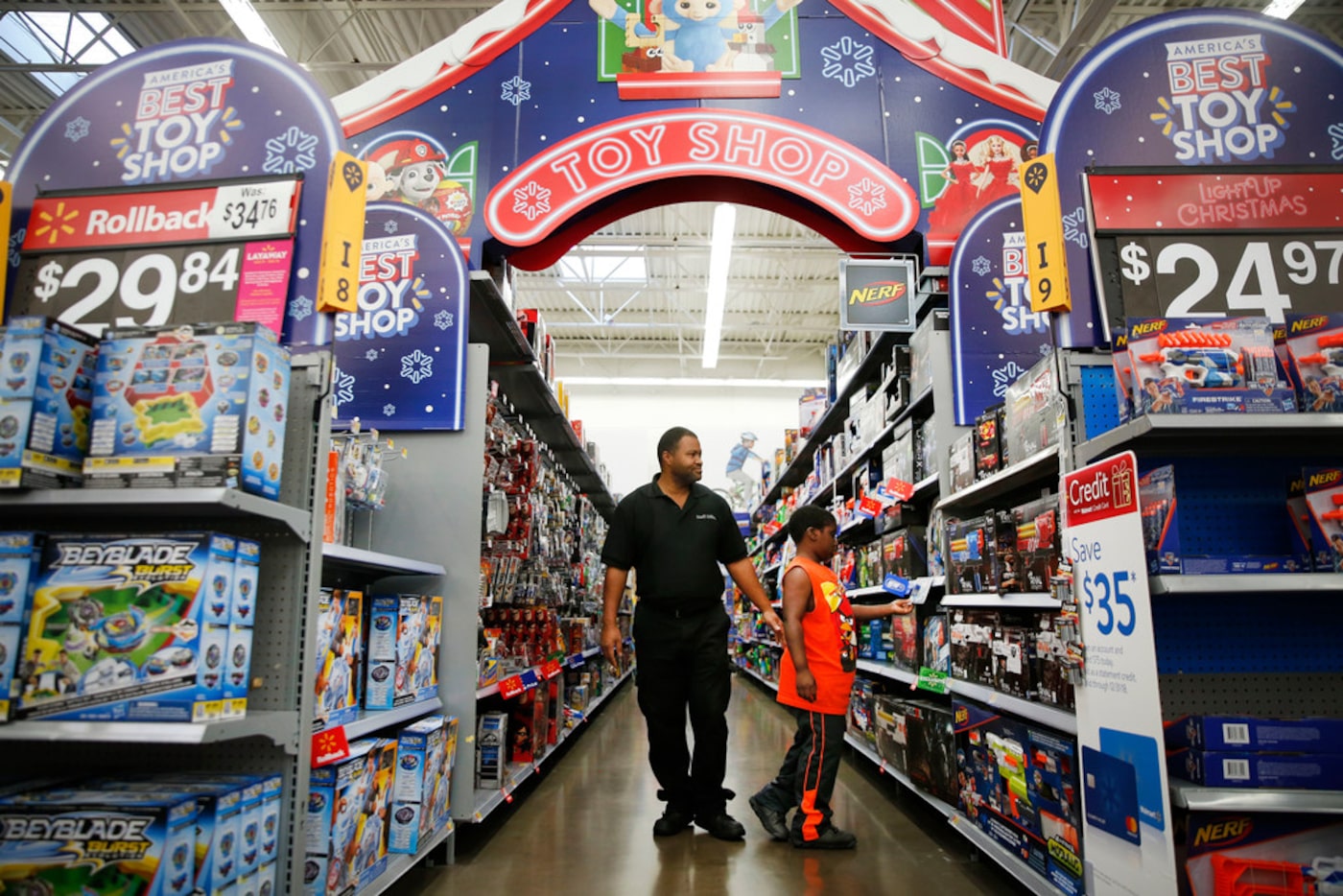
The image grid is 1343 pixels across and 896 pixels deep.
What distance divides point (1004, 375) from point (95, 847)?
3644 millimetres

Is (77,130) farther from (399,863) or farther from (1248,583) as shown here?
(1248,583)

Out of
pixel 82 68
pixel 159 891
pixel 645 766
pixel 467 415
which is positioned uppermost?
pixel 82 68

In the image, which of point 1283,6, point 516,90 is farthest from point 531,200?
point 1283,6

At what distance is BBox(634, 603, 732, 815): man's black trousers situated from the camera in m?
3.62

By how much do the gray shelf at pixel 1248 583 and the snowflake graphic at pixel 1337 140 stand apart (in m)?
1.93

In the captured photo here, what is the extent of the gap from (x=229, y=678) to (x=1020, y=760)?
238 cm

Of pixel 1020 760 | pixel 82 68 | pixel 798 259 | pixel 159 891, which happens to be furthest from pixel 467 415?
pixel 798 259

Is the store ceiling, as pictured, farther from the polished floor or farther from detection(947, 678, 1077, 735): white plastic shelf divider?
the polished floor

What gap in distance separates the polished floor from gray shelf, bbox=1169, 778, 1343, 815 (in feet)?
3.88

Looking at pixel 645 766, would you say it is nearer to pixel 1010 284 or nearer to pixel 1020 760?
pixel 1020 760

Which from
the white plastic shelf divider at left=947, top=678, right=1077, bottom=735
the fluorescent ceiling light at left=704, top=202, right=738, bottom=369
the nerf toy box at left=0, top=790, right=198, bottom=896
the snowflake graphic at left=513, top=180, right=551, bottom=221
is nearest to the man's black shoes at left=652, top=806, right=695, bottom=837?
the white plastic shelf divider at left=947, top=678, right=1077, bottom=735

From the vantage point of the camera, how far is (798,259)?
566 inches

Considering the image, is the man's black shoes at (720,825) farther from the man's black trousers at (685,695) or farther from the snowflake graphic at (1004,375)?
the snowflake graphic at (1004,375)

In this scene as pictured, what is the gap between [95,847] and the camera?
1.64 m
